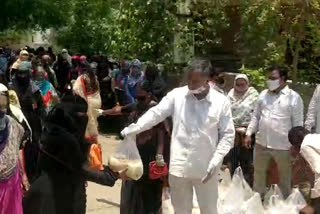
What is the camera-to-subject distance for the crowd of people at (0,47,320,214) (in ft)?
16.0

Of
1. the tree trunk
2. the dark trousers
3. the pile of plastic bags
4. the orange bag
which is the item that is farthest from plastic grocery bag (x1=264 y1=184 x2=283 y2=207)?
the tree trunk

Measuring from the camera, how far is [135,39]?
13305mm

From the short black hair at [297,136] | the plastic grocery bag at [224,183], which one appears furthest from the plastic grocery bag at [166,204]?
the short black hair at [297,136]

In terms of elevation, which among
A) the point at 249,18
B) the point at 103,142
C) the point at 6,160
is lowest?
the point at 103,142

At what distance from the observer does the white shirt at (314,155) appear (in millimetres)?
3920

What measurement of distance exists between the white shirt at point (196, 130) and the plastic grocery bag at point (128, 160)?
19 centimetres

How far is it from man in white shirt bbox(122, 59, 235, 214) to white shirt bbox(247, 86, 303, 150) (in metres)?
1.87

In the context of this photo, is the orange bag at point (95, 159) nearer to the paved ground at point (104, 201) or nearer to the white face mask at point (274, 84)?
the paved ground at point (104, 201)

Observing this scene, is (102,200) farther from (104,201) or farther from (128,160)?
(128,160)

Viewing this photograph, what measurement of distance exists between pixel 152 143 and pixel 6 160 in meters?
1.71

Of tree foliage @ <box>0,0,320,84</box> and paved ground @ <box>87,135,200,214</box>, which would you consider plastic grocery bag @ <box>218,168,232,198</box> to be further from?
tree foliage @ <box>0,0,320,84</box>

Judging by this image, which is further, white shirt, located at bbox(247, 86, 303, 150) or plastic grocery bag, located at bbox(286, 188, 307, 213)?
white shirt, located at bbox(247, 86, 303, 150)

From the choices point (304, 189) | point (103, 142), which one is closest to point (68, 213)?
point (304, 189)

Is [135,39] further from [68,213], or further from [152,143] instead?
[68,213]
